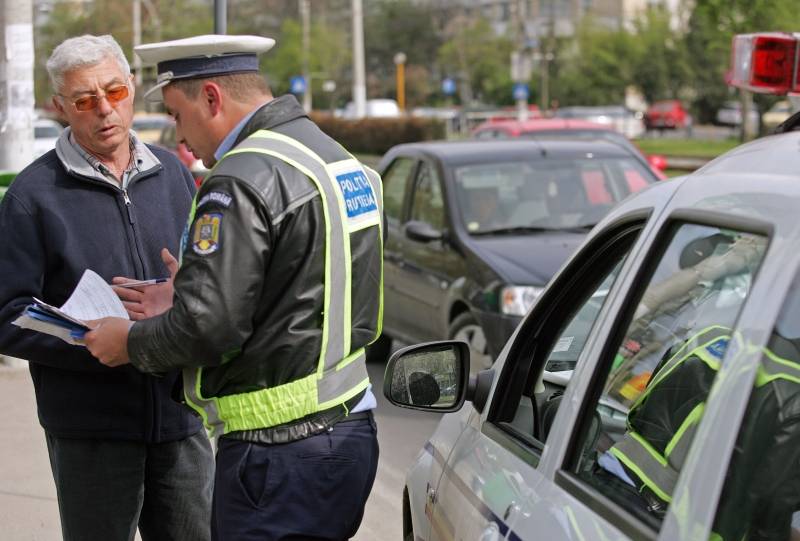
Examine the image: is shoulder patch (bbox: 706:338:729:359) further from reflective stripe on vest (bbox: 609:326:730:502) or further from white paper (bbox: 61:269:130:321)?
white paper (bbox: 61:269:130:321)

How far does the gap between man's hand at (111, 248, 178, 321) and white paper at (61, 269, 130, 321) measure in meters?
0.04

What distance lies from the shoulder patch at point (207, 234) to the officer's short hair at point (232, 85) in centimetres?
38

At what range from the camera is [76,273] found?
11.5 feet

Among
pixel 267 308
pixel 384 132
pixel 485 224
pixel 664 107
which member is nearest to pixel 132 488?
pixel 267 308

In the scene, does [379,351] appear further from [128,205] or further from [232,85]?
[232,85]

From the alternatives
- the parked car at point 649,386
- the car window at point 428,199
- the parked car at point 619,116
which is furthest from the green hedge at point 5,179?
the parked car at point 619,116

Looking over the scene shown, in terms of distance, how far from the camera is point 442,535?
2977 millimetres

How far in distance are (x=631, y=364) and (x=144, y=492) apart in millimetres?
1749

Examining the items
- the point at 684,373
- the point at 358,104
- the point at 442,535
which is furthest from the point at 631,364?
the point at 358,104

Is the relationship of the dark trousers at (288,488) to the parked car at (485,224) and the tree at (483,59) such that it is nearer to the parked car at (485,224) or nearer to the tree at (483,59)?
the parked car at (485,224)

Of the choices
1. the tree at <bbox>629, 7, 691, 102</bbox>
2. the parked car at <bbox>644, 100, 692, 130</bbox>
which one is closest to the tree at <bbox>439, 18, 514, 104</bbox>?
the tree at <bbox>629, 7, 691, 102</bbox>

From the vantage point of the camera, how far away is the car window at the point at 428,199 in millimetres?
8836

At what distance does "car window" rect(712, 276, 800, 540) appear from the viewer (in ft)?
6.17

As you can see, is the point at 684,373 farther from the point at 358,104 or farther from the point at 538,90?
the point at 538,90
